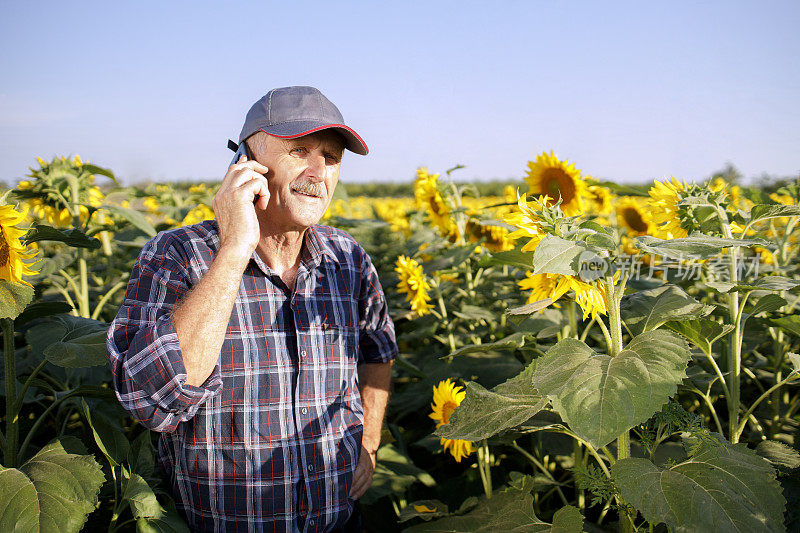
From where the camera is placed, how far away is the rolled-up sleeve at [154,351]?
153 cm

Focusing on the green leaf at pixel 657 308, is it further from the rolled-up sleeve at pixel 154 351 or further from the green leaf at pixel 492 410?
the rolled-up sleeve at pixel 154 351

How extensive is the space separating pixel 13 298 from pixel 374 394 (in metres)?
1.26

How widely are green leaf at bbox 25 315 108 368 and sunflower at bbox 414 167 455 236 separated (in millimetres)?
1930

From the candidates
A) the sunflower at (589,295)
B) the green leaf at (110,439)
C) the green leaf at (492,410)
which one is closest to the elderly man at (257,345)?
the green leaf at (110,439)

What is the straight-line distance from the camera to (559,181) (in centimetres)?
293

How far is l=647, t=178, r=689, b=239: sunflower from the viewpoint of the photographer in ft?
6.83

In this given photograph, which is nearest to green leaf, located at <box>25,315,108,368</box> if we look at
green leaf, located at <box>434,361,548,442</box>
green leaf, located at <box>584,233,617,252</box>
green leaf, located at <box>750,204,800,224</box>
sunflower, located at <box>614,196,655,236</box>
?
green leaf, located at <box>434,361,548,442</box>

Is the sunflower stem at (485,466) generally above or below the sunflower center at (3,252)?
below

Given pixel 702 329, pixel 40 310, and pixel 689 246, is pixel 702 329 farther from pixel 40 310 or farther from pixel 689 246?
pixel 40 310

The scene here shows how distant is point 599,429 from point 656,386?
160 millimetres

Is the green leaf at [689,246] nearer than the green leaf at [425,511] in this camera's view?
Yes

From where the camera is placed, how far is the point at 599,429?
4.05 ft

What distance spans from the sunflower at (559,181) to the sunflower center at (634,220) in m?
1.10

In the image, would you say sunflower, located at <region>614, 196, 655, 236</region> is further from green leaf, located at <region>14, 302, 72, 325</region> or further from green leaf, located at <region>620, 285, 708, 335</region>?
green leaf, located at <region>14, 302, 72, 325</region>
